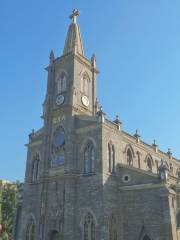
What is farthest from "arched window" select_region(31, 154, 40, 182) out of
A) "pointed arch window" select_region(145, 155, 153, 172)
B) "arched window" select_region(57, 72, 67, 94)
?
"pointed arch window" select_region(145, 155, 153, 172)

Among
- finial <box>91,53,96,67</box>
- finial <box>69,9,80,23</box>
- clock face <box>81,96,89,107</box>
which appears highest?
finial <box>69,9,80,23</box>

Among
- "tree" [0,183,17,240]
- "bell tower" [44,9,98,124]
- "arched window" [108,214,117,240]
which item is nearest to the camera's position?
"arched window" [108,214,117,240]

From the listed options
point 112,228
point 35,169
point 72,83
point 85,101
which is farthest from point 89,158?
point 72,83

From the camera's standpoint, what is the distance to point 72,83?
3784 cm

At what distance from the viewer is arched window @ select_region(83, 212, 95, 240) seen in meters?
30.2

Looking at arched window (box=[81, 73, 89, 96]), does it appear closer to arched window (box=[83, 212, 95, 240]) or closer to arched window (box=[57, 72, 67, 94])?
arched window (box=[57, 72, 67, 94])

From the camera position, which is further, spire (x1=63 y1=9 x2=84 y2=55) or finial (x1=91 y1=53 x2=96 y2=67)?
finial (x1=91 y1=53 x2=96 y2=67)

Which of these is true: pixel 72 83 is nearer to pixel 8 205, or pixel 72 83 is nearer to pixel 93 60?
pixel 93 60

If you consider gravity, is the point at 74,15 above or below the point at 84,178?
above

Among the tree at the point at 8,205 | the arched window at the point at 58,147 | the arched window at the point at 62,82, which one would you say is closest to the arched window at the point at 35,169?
the arched window at the point at 58,147

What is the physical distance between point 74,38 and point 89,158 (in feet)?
59.5

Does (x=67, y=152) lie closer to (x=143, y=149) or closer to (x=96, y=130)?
(x=96, y=130)

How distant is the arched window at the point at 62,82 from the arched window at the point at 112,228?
16.6 m

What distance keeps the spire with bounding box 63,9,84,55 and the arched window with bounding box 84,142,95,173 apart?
43.9 feet
